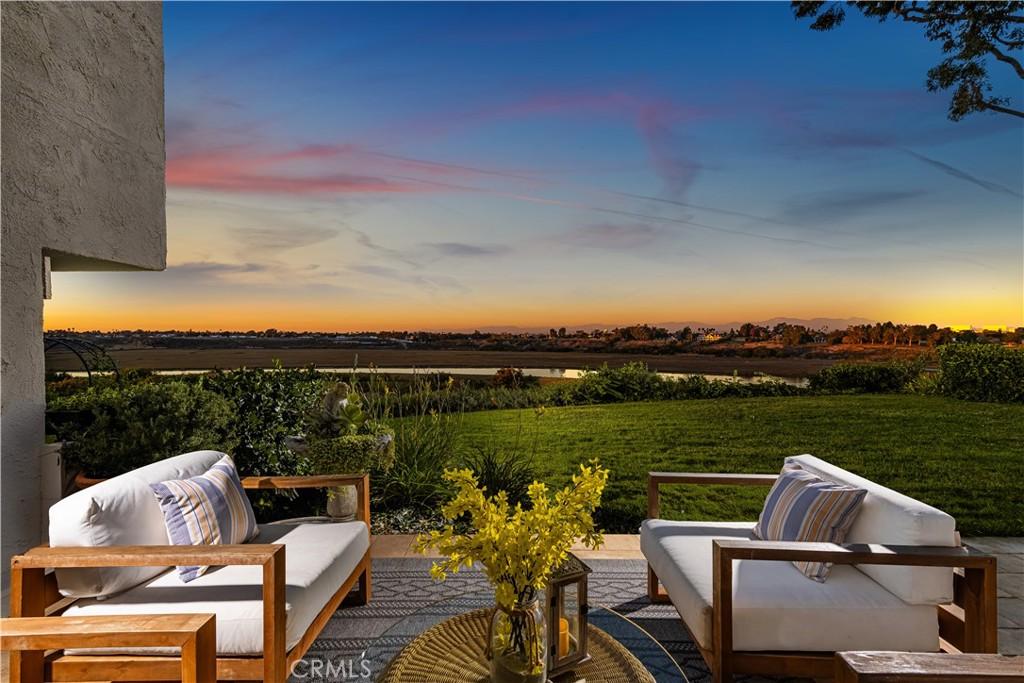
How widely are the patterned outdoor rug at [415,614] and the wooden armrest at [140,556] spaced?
527 millimetres

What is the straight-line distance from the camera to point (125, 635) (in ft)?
4.88


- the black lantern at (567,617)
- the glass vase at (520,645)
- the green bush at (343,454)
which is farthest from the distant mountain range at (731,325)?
the glass vase at (520,645)

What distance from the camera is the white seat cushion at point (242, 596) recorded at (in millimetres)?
1971

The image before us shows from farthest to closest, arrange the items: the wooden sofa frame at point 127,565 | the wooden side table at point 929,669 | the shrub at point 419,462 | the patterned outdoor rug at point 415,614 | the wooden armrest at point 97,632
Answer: the shrub at point 419,462 < the patterned outdoor rug at point 415,614 < the wooden sofa frame at point 127,565 < the wooden armrest at point 97,632 < the wooden side table at point 929,669

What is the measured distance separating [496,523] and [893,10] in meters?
6.47

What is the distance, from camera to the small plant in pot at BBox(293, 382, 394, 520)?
12.1 feet

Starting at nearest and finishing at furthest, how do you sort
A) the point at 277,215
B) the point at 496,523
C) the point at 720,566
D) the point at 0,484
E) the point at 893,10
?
the point at 496,523
the point at 720,566
the point at 0,484
the point at 893,10
the point at 277,215

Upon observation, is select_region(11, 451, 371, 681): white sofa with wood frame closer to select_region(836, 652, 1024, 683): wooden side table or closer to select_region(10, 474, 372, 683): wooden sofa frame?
select_region(10, 474, 372, 683): wooden sofa frame

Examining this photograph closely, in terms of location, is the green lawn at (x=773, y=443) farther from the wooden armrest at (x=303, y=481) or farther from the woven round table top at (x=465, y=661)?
the woven round table top at (x=465, y=661)

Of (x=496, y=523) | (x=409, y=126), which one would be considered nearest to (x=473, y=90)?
(x=409, y=126)

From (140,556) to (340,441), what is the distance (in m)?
1.77

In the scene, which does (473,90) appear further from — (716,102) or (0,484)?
(0,484)

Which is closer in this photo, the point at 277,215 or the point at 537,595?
the point at 537,595

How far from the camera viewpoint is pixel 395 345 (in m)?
7.03
